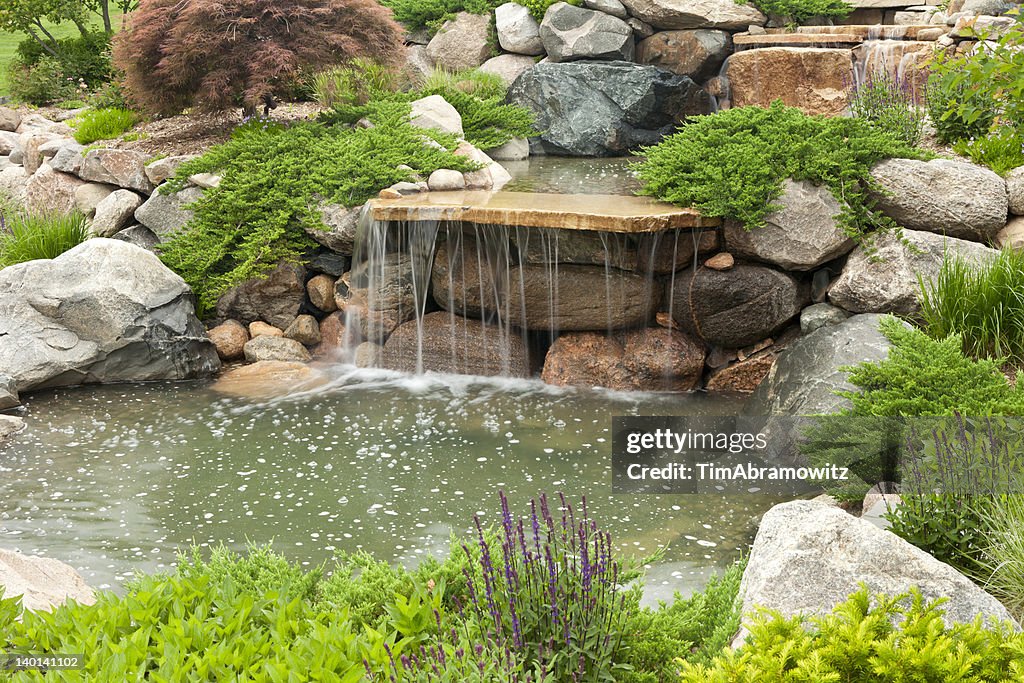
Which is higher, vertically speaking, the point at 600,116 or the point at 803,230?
the point at 600,116

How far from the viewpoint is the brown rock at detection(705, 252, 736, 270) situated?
8156mm

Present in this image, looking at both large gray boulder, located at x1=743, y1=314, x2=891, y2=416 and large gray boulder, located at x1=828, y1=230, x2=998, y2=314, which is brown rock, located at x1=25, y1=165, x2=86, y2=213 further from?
large gray boulder, located at x1=828, y1=230, x2=998, y2=314

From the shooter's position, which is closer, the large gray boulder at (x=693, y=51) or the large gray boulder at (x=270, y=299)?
the large gray boulder at (x=270, y=299)

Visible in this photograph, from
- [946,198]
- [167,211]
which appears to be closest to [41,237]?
A: [167,211]

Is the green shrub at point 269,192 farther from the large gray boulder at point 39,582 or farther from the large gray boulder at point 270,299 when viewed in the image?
the large gray boulder at point 39,582

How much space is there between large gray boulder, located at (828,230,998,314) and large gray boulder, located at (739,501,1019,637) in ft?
13.8

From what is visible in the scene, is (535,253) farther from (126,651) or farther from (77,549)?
(126,651)

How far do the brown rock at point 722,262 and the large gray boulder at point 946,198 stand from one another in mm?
1319

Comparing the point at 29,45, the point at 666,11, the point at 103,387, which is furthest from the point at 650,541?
the point at 29,45

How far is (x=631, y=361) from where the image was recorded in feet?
27.7

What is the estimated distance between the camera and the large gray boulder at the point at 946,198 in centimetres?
769

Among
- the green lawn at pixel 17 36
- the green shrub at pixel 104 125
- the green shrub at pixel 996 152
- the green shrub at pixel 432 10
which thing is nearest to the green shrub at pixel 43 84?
the green shrub at pixel 104 125

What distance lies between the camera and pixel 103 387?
859 centimetres

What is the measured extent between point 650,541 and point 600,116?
8.81 metres
